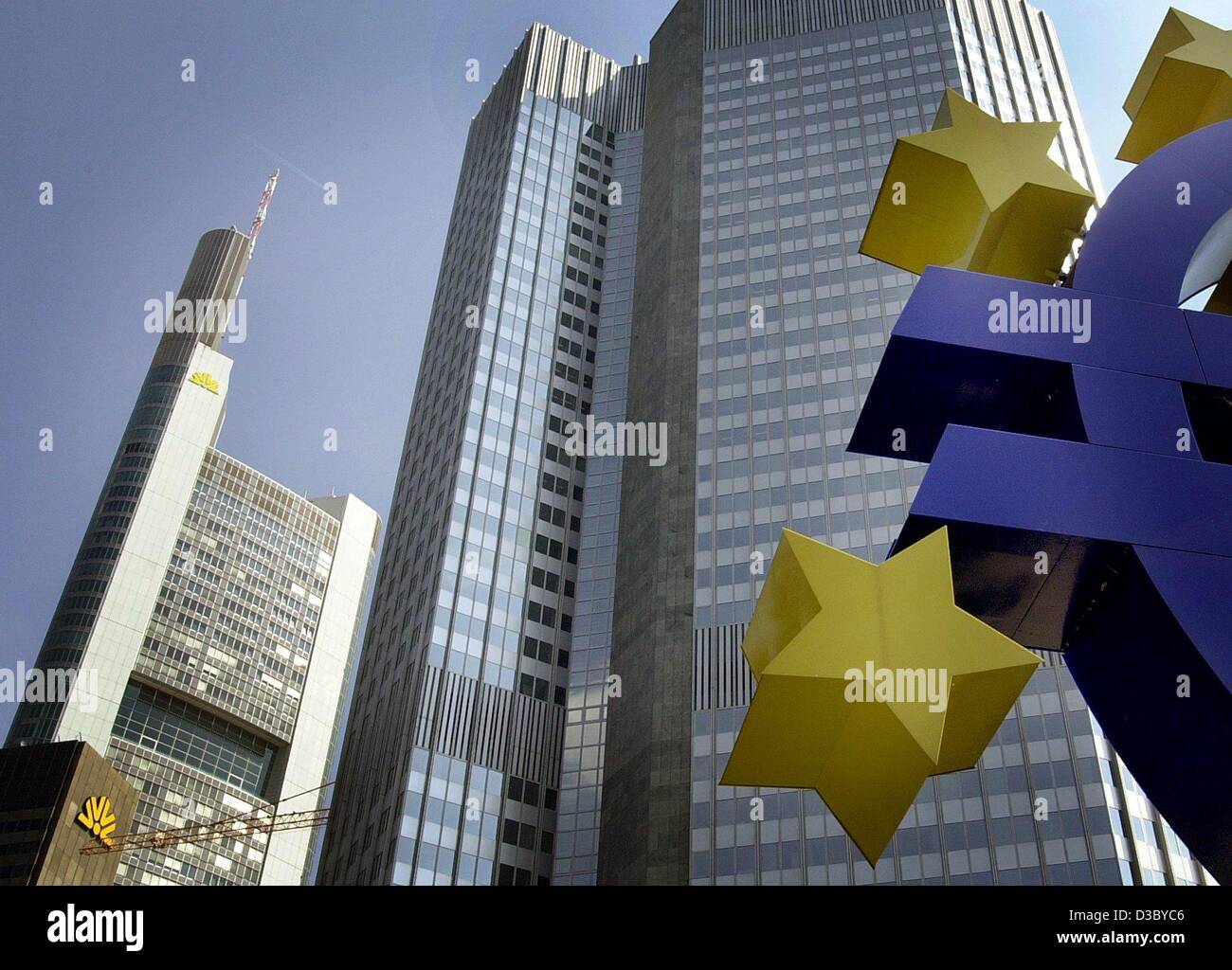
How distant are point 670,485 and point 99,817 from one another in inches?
2178

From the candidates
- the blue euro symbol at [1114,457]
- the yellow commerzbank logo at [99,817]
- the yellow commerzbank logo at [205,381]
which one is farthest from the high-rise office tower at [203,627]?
the blue euro symbol at [1114,457]

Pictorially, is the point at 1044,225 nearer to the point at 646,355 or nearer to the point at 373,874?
the point at 373,874

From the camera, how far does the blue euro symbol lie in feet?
45.0

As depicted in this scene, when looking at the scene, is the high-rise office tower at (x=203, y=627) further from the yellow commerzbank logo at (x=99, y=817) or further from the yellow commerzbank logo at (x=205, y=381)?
the yellow commerzbank logo at (x=99, y=817)

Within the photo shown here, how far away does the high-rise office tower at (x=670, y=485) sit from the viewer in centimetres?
4925

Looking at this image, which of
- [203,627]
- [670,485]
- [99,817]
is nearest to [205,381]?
[203,627]

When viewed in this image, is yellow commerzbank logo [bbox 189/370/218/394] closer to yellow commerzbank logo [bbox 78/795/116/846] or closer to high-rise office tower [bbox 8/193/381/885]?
high-rise office tower [bbox 8/193/381/885]

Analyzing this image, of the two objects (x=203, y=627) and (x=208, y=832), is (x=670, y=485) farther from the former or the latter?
(x=203, y=627)

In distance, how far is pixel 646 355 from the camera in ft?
241

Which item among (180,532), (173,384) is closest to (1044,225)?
(180,532)

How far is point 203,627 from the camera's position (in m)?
132

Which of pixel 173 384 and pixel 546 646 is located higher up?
pixel 173 384

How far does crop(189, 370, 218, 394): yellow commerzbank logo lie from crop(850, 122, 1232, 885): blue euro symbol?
452 ft
